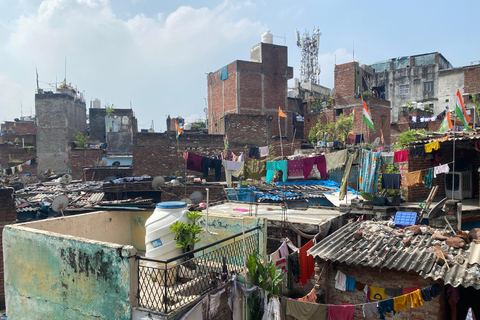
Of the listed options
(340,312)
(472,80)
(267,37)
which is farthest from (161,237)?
(472,80)

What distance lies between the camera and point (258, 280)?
7.54 metres

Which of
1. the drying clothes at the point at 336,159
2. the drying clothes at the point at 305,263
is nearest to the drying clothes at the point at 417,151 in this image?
the drying clothes at the point at 336,159

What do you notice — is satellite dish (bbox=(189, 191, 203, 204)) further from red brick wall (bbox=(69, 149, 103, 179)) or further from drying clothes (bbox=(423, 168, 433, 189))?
red brick wall (bbox=(69, 149, 103, 179))

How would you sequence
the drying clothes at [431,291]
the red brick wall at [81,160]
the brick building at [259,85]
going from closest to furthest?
the drying clothes at [431,291] → the red brick wall at [81,160] → the brick building at [259,85]

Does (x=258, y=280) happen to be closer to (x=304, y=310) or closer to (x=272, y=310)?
(x=272, y=310)

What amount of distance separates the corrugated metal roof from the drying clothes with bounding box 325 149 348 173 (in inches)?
128

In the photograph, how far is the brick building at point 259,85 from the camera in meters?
33.6

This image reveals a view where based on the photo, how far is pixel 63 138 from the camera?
3712 centimetres

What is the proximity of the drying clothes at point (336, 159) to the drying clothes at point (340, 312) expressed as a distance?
5.67 meters

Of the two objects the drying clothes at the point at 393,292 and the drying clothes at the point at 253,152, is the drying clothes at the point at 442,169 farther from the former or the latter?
the drying clothes at the point at 253,152

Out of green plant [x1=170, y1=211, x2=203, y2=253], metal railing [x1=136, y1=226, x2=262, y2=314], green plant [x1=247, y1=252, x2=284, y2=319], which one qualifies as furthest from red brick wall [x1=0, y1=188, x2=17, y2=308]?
green plant [x1=247, y1=252, x2=284, y2=319]

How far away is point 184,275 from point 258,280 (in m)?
1.69

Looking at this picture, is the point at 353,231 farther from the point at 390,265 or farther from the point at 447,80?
the point at 447,80

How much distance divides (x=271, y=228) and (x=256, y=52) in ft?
92.1
